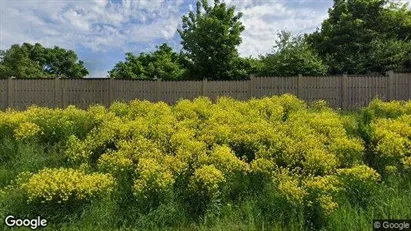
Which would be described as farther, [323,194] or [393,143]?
[393,143]

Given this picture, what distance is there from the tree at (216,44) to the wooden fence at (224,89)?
496 cm

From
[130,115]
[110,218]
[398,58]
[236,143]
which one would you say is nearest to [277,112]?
[236,143]

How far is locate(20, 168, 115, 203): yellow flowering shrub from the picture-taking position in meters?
3.35

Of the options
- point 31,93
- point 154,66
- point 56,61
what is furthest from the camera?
point 56,61

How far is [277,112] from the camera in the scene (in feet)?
20.9

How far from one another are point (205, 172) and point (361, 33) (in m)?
14.9

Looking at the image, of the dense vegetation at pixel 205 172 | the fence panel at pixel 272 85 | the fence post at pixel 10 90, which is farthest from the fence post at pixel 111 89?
the dense vegetation at pixel 205 172

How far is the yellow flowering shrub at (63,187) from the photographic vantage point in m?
3.35

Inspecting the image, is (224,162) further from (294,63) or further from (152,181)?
(294,63)

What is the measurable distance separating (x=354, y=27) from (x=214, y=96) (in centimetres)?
894

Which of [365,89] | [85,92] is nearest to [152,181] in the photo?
[85,92]

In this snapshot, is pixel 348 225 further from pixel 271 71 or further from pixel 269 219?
pixel 271 71

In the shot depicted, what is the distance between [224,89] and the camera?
1084cm

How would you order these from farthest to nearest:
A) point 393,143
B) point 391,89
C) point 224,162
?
point 391,89
point 393,143
point 224,162
